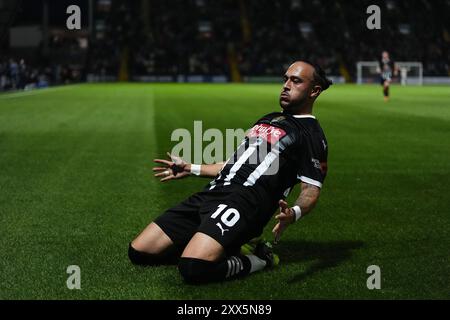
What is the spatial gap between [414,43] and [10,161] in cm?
6161

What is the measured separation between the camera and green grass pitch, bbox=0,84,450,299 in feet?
16.9

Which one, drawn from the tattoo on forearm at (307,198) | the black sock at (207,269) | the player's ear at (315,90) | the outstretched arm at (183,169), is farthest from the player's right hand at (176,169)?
the player's ear at (315,90)

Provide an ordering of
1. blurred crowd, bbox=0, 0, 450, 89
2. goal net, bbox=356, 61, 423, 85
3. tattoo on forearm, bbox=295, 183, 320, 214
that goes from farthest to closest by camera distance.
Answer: blurred crowd, bbox=0, 0, 450, 89, goal net, bbox=356, 61, 423, 85, tattoo on forearm, bbox=295, 183, 320, 214

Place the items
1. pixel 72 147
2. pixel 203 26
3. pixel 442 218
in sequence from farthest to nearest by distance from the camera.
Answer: pixel 203 26, pixel 72 147, pixel 442 218

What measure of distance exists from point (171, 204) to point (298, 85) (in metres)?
3.31

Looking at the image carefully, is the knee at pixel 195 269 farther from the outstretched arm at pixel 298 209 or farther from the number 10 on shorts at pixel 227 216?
the outstretched arm at pixel 298 209

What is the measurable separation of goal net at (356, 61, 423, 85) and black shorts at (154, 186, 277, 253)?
5364 cm

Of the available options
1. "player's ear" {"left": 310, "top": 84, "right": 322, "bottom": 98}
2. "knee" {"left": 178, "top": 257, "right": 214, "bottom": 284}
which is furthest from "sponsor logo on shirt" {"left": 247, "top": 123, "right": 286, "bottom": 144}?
"knee" {"left": 178, "top": 257, "right": 214, "bottom": 284}

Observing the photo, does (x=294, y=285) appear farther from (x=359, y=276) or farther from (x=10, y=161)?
(x=10, y=161)

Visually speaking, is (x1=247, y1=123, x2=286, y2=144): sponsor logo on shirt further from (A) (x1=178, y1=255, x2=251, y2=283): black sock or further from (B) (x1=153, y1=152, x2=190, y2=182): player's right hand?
(A) (x1=178, y1=255, x2=251, y2=283): black sock

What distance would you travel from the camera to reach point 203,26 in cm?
7306

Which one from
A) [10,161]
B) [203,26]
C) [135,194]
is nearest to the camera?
[135,194]

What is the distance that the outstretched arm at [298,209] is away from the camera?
16.0 feet
